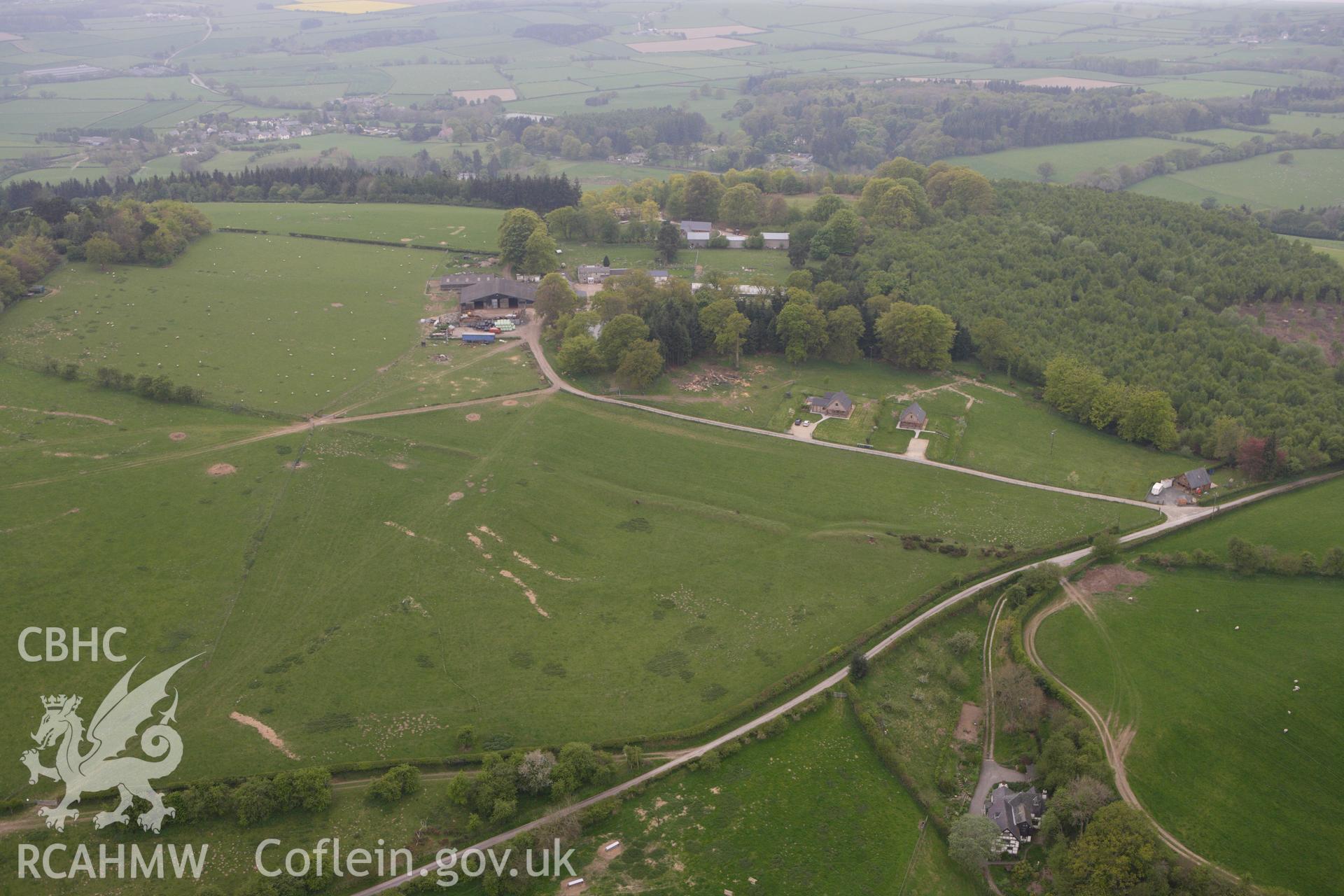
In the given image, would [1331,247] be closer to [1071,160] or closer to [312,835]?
[1071,160]

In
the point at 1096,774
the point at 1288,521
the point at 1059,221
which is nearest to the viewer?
the point at 1096,774

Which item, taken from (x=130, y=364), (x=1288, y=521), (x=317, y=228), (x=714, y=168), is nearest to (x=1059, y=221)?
(x=1288, y=521)

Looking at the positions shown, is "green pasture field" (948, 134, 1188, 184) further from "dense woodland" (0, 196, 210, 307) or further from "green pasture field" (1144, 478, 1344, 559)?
"dense woodland" (0, 196, 210, 307)

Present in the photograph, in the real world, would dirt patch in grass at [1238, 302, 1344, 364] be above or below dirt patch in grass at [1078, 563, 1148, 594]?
above

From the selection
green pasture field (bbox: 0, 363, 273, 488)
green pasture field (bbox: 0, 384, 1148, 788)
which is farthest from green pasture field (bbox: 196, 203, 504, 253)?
green pasture field (bbox: 0, 384, 1148, 788)

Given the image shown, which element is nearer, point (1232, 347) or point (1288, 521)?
point (1288, 521)

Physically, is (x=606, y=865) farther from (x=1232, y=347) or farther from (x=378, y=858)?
(x=1232, y=347)

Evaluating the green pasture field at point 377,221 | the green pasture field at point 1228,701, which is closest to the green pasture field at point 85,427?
the green pasture field at point 377,221

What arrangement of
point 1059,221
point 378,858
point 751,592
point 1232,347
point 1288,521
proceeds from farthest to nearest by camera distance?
point 1059,221 → point 1232,347 → point 1288,521 → point 751,592 → point 378,858
